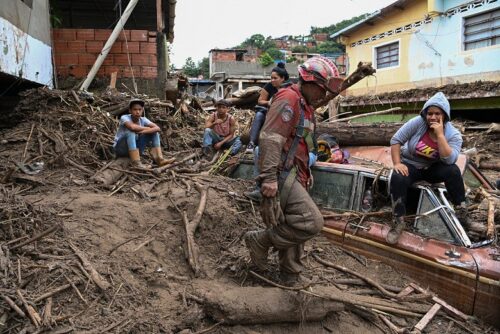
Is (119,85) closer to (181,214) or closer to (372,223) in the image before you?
(181,214)

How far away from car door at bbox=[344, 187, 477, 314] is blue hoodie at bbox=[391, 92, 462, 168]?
1.18 feet

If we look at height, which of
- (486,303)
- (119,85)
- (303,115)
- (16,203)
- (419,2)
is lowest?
(486,303)

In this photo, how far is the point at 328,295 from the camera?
12.3 feet

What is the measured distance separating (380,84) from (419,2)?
3592mm

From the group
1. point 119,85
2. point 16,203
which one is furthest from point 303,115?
point 119,85

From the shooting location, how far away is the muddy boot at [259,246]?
381 cm

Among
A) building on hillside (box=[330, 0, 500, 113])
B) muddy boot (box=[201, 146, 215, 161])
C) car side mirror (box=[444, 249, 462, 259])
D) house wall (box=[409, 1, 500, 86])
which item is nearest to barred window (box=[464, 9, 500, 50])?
building on hillside (box=[330, 0, 500, 113])

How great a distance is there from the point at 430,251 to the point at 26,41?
283 inches

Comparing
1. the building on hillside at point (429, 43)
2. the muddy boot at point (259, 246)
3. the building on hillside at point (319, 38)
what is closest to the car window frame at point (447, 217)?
the muddy boot at point (259, 246)

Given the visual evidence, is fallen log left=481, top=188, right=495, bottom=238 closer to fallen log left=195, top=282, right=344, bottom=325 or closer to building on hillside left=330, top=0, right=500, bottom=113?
fallen log left=195, top=282, right=344, bottom=325

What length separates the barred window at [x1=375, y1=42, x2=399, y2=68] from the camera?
1733 cm

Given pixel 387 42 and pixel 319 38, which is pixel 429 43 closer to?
pixel 387 42

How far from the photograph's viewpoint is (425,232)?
448cm

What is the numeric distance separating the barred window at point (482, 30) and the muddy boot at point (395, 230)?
11.4m
